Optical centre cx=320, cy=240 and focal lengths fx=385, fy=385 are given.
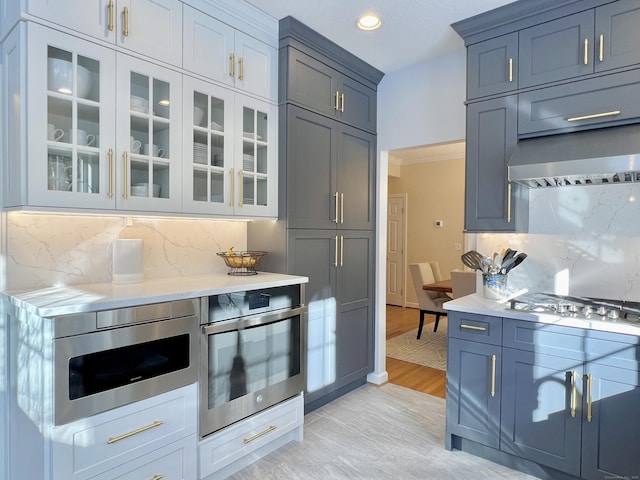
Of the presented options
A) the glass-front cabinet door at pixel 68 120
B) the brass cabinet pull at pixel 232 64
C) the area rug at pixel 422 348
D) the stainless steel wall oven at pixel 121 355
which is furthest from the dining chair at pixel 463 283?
the glass-front cabinet door at pixel 68 120

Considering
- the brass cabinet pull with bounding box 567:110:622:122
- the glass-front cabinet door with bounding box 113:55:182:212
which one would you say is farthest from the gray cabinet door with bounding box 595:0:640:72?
the glass-front cabinet door with bounding box 113:55:182:212

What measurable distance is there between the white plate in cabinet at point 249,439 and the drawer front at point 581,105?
2.38 meters

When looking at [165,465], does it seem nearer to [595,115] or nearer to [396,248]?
[595,115]

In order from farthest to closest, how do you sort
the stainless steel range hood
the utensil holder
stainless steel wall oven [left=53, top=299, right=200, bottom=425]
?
the utensil holder, the stainless steel range hood, stainless steel wall oven [left=53, top=299, right=200, bottom=425]

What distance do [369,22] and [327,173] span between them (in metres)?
1.09

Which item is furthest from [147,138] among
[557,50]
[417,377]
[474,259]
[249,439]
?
[417,377]

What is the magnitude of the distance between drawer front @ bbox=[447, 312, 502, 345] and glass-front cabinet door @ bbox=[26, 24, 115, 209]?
82.7 inches

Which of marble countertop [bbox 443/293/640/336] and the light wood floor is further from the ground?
marble countertop [bbox 443/293/640/336]

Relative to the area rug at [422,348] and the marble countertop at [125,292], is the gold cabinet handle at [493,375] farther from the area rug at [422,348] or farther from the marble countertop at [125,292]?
the area rug at [422,348]

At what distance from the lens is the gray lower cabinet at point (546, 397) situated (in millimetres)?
1903

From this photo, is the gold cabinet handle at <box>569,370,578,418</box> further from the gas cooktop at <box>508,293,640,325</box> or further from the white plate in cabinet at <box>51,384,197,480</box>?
the white plate in cabinet at <box>51,384,197,480</box>

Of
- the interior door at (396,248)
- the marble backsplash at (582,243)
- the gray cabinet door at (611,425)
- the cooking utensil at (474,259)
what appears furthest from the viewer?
the interior door at (396,248)

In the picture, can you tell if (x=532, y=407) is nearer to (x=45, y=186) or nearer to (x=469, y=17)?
(x=469, y=17)

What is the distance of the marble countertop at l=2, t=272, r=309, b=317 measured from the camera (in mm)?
1571
